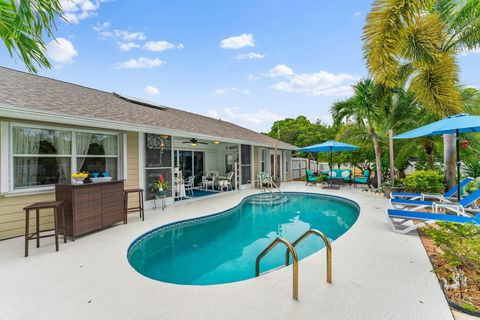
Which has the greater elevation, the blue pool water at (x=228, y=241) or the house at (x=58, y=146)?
the house at (x=58, y=146)

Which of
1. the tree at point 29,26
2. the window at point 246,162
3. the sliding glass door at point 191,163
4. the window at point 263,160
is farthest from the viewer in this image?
the window at point 263,160

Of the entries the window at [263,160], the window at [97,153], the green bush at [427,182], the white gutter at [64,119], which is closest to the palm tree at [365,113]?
the green bush at [427,182]

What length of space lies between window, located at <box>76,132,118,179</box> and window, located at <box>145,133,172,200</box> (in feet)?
3.60

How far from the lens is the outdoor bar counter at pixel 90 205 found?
16.3 feet

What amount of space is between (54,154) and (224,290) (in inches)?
227

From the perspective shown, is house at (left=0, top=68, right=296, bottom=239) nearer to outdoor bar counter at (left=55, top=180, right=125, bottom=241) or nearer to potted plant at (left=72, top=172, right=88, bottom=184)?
outdoor bar counter at (left=55, top=180, right=125, bottom=241)

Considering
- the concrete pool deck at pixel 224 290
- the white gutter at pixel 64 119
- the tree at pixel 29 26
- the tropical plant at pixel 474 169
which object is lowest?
the concrete pool deck at pixel 224 290

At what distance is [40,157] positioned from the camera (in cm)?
559

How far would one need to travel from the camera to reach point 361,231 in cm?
555

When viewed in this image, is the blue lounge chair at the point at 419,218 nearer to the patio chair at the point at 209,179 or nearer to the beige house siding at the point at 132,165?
the beige house siding at the point at 132,165

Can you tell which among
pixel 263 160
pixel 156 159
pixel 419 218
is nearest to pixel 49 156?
pixel 156 159

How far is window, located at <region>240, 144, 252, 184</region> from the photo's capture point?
1356 centimetres

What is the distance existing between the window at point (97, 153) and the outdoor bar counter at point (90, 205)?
907 millimetres

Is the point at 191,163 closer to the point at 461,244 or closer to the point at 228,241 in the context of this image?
the point at 228,241
